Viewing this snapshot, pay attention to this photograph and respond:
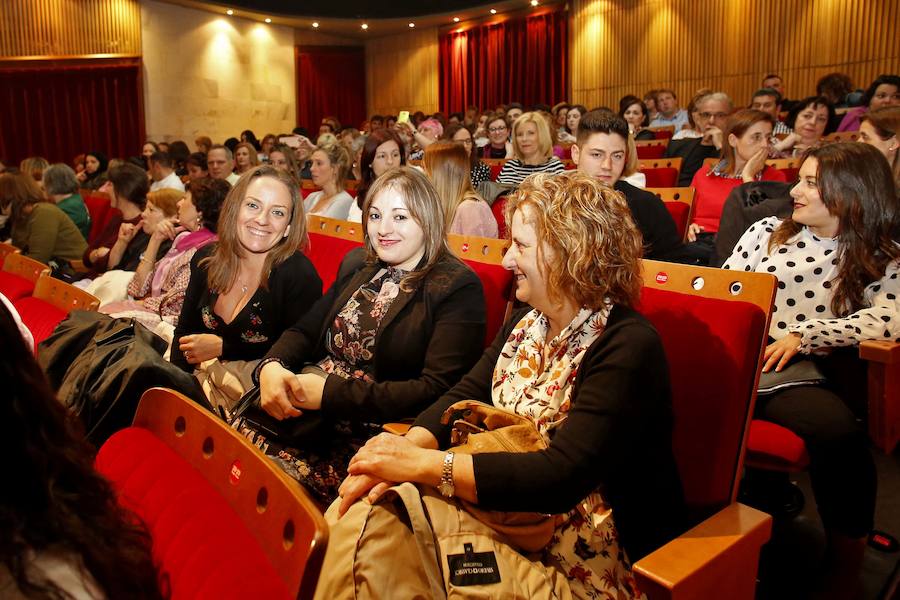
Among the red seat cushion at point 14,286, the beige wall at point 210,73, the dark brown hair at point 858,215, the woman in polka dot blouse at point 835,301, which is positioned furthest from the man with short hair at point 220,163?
the beige wall at point 210,73

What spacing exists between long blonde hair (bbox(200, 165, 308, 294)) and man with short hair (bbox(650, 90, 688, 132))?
6.81 meters

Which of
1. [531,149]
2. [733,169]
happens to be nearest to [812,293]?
[733,169]

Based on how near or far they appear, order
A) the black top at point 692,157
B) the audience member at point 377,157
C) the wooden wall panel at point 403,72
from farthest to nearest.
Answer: the wooden wall panel at point 403,72 → the black top at point 692,157 → the audience member at point 377,157

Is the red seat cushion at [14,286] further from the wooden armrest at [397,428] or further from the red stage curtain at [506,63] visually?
the red stage curtain at [506,63]

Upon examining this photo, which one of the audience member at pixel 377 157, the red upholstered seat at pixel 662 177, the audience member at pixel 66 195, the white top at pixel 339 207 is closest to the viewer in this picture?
the audience member at pixel 377 157

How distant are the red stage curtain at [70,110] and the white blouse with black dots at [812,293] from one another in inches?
479

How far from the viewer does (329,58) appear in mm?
15070

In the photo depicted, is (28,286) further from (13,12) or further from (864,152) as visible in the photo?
(13,12)

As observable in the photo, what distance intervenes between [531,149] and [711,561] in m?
3.44

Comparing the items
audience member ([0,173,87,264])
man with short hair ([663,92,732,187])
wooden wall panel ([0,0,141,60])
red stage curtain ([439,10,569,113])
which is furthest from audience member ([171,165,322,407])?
wooden wall panel ([0,0,141,60])

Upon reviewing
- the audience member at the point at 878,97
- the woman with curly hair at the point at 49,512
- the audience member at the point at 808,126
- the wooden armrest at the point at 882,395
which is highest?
the audience member at the point at 878,97

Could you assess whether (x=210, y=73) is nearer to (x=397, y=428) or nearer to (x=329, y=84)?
(x=329, y=84)

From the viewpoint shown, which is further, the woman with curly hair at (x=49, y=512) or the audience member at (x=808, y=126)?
the audience member at (x=808, y=126)

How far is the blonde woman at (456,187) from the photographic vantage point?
3189 mm
